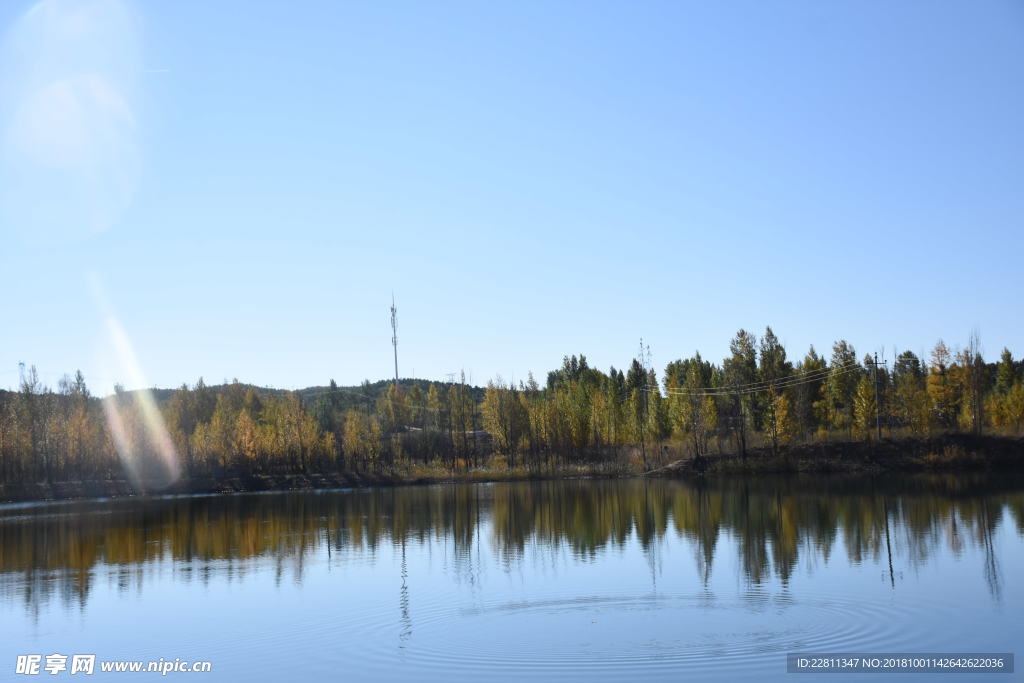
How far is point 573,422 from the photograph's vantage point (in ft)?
Result: 284

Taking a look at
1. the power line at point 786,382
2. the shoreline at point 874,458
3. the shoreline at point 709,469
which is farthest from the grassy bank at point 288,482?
the power line at point 786,382

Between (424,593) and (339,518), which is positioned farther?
(339,518)

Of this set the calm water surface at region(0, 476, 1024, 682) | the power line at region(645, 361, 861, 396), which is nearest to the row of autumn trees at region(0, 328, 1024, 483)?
the power line at region(645, 361, 861, 396)

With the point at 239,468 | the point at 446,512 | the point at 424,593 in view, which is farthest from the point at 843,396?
the point at 424,593

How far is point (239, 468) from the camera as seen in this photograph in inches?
3327

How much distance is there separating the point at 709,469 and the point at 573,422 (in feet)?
67.3

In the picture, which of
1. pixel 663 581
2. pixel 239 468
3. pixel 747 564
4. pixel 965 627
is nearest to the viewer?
pixel 965 627

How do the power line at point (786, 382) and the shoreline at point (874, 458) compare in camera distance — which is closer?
the shoreline at point (874, 458)

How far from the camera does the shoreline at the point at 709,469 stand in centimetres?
6281

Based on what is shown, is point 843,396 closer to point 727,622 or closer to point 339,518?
point 339,518

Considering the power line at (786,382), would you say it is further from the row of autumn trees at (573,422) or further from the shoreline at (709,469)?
the shoreline at (709,469)

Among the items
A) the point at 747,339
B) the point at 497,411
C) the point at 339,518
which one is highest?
the point at 747,339

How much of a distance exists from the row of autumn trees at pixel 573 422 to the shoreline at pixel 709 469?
95.7 inches

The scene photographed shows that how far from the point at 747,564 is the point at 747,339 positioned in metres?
63.0
